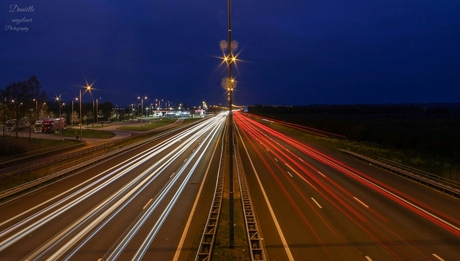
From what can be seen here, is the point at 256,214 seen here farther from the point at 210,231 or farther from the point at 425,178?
the point at 425,178

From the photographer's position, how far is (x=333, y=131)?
68.4 meters

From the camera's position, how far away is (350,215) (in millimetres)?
17328

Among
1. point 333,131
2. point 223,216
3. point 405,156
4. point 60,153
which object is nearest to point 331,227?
point 223,216

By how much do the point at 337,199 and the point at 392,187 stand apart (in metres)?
5.28

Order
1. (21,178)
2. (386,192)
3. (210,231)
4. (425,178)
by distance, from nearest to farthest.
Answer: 1. (210,231)
2. (386,192)
3. (425,178)
4. (21,178)

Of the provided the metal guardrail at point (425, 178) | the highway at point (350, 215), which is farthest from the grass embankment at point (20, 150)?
the metal guardrail at point (425, 178)

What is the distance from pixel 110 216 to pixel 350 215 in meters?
10.0

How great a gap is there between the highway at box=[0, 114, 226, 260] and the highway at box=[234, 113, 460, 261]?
314 cm

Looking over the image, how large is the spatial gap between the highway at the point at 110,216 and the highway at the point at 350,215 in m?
3.14

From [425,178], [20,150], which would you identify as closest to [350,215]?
[425,178]

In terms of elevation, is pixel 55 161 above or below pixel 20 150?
below

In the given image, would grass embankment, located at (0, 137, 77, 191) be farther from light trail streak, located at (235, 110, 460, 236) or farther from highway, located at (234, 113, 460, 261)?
light trail streak, located at (235, 110, 460, 236)

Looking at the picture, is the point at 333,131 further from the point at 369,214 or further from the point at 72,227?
the point at 72,227

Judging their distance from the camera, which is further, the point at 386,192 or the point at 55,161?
the point at 55,161
